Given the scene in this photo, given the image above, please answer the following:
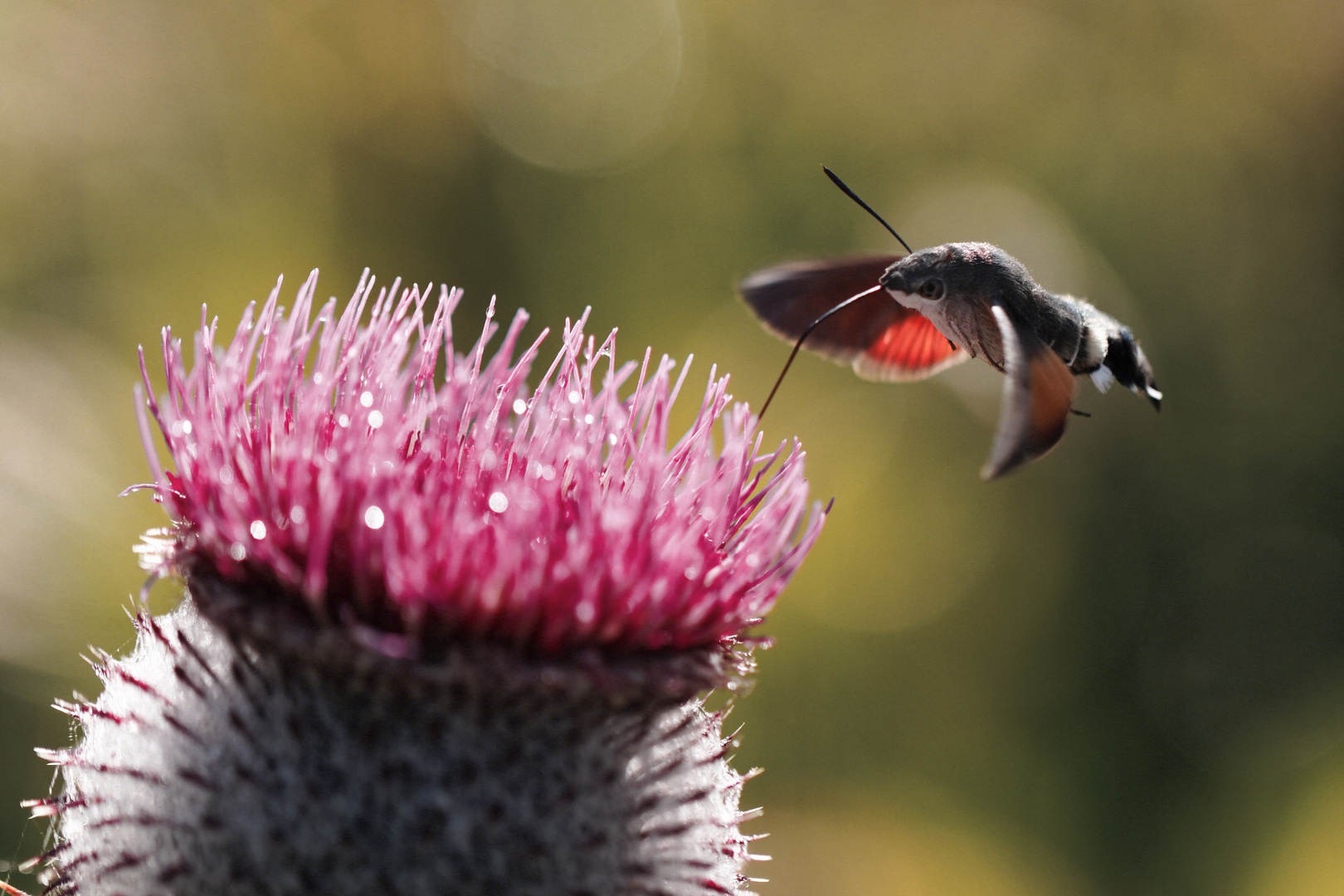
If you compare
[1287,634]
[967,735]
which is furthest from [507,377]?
[1287,634]

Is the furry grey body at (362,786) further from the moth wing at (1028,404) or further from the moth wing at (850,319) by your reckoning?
the moth wing at (850,319)

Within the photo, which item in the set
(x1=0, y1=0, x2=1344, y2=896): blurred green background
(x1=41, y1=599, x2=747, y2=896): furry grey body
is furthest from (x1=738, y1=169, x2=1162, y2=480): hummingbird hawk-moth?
(x1=0, y1=0, x2=1344, y2=896): blurred green background

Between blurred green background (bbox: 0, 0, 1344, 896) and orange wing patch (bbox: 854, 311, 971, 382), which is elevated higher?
blurred green background (bbox: 0, 0, 1344, 896)

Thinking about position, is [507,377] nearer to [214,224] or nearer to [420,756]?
[420,756]

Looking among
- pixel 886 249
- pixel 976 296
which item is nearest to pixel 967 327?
pixel 976 296

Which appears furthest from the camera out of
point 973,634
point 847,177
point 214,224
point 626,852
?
Answer: point 847,177

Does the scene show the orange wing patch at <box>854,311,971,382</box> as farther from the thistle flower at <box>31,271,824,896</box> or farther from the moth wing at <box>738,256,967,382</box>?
the thistle flower at <box>31,271,824,896</box>
